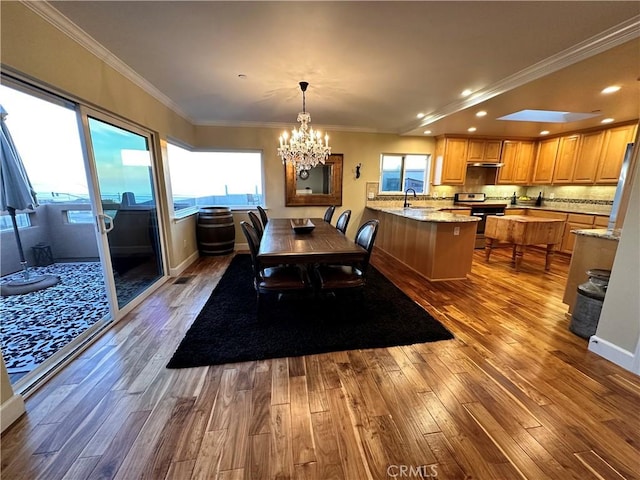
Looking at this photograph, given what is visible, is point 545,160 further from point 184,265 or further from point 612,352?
point 184,265

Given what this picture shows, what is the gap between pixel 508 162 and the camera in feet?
18.1

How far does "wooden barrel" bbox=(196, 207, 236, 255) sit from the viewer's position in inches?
180

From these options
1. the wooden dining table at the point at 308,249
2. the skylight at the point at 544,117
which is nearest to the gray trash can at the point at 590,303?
the wooden dining table at the point at 308,249

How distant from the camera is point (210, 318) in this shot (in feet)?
8.21

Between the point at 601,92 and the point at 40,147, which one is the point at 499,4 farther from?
the point at 40,147

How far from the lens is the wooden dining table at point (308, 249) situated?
7.29ft

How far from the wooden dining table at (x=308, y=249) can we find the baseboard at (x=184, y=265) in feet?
5.60

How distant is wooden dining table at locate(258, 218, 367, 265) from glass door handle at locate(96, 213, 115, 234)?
54.0 inches

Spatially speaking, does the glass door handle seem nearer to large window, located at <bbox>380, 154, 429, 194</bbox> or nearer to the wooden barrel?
the wooden barrel

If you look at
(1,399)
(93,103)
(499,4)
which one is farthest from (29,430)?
(499,4)

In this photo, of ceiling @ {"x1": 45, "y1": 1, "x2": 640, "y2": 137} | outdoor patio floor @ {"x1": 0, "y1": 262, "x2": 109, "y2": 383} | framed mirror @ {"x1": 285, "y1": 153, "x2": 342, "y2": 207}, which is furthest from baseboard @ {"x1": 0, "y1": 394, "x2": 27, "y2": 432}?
framed mirror @ {"x1": 285, "y1": 153, "x2": 342, "y2": 207}

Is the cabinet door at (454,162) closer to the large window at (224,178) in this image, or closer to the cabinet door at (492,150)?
the cabinet door at (492,150)

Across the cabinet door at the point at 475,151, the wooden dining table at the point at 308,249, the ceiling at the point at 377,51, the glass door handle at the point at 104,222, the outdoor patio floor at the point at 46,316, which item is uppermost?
the ceiling at the point at 377,51

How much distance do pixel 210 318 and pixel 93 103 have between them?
6.87 feet
